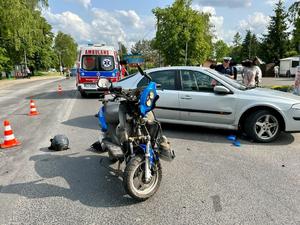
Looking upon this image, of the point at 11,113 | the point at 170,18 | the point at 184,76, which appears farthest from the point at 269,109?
the point at 170,18

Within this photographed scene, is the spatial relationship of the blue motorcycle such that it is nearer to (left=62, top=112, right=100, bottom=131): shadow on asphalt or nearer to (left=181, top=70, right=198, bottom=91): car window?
(left=181, top=70, right=198, bottom=91): car window

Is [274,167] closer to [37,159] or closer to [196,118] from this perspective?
[196,118]

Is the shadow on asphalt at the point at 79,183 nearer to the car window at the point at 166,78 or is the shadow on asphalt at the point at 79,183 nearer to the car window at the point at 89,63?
the car window at the point at 166,78

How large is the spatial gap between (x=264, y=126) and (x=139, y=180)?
342 centimetres

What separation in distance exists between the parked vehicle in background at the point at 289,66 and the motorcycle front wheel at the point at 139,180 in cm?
3640

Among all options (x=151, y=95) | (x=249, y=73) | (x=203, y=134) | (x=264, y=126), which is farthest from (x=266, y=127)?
(x=151, y=95)

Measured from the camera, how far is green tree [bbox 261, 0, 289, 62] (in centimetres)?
4609

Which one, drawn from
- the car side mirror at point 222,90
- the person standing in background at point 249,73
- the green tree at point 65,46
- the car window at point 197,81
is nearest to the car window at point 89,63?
the person standing in background at point 249,73

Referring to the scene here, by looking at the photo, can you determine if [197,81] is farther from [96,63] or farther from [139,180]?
[96,63]

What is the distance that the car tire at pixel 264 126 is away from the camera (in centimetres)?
544

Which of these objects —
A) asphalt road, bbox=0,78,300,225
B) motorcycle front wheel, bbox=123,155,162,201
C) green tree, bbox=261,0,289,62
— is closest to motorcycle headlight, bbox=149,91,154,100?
motorcycle front wheel, bbox=123,155,162,201

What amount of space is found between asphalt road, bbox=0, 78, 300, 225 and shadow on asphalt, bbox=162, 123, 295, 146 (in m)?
0.07

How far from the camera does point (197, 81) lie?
5.96 meters

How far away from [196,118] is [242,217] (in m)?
3.22
